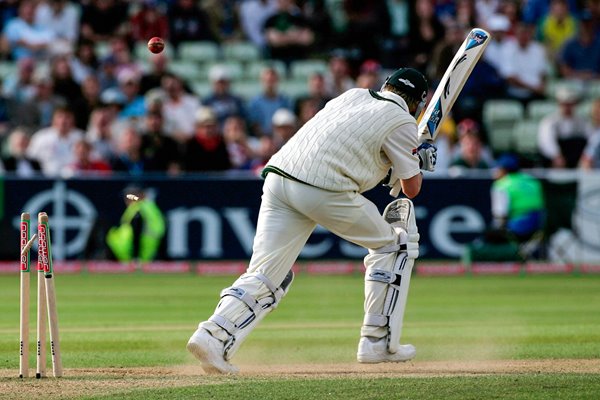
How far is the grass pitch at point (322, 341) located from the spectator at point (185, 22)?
5728mm

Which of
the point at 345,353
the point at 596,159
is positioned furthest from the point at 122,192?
the point at 345,353

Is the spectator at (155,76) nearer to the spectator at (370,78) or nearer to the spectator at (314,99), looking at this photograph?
the spectator at (314,99)

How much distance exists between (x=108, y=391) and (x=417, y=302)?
6.48 meters

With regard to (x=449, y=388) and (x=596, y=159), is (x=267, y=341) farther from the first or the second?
(x=596, y=159)

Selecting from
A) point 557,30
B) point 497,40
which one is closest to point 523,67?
point 497,40

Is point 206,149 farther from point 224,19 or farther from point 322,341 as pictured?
point 322,341

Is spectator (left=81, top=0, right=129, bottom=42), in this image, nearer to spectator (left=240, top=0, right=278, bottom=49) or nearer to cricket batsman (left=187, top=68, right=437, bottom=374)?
spectator (left=240, top=0, right=278, bottom=49)

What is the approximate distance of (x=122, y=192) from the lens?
16359mm

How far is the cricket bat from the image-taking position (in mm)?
8367

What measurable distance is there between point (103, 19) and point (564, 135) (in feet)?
24.2

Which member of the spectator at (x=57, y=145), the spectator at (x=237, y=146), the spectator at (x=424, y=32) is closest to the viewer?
the spectator at (x=57, y=145)

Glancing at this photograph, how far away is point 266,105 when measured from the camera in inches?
737

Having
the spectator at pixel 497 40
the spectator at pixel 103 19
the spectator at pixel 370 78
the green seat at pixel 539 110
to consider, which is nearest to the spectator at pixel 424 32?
the spectator at pixel 497 40

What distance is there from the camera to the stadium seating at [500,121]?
19219 millimetres
